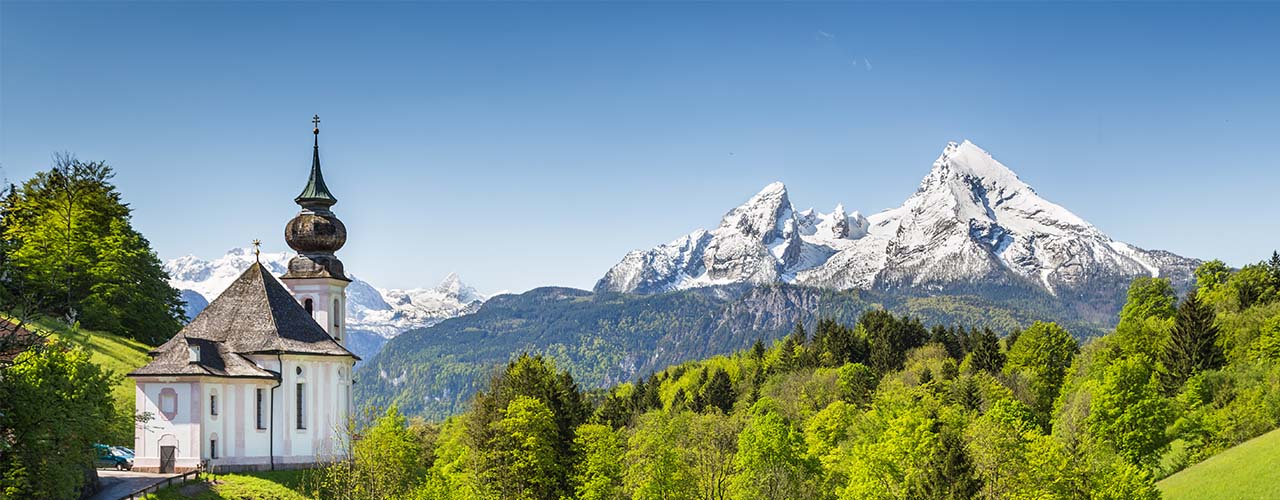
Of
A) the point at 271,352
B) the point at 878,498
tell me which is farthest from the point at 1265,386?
the point at 271,352

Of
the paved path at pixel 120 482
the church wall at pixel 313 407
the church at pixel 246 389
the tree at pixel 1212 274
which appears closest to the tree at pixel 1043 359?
the tree at pixel 1212 274

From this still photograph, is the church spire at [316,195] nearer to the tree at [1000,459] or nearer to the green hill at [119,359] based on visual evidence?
the green hill at [119,359]

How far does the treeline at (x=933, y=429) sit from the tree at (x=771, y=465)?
137 millimetres

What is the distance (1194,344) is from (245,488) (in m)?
69.5

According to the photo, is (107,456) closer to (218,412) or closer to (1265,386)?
(218,412)

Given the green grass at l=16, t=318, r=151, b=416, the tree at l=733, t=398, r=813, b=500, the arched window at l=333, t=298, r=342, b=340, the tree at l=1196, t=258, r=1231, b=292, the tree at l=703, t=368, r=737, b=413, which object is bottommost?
the tree at l=733, t=398, r=813, b=500

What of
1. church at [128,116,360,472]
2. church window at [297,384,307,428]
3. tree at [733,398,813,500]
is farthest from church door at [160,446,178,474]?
tree at [733,398,813,500]

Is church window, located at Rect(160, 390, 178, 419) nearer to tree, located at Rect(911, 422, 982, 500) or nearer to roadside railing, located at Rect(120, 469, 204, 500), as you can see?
roadside railing, located at Rect(120, 469, 204, 500)

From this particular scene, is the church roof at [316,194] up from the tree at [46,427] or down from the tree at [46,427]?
up

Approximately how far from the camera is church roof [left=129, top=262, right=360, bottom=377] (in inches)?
2650

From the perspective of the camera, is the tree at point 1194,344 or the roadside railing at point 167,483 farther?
the tree at point 1194,344

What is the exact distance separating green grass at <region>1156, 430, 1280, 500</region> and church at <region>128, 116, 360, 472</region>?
140ft

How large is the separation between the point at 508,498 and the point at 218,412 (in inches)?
620

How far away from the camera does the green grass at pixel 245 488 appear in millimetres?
58050
